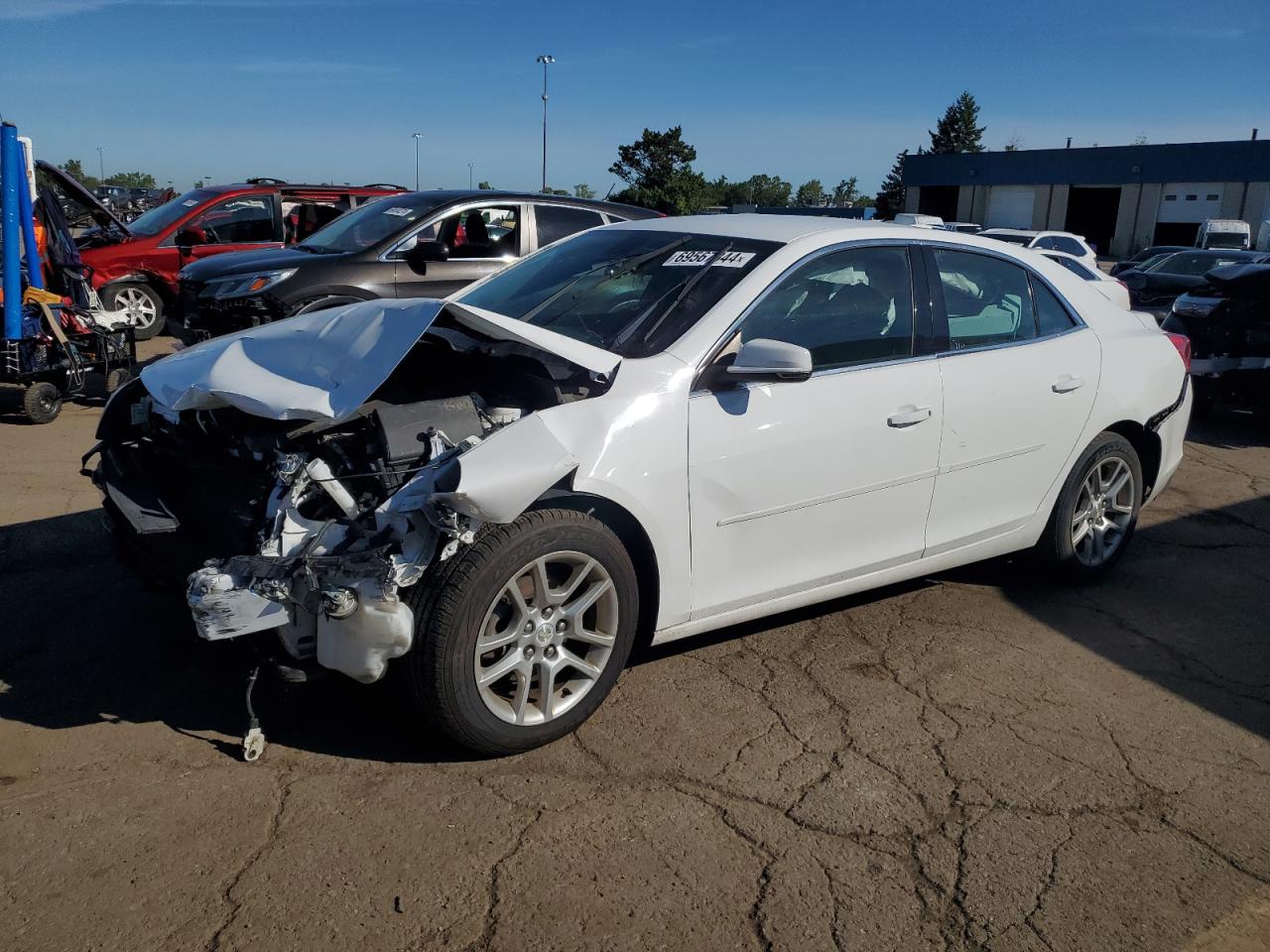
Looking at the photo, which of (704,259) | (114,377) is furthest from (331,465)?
(114,377)

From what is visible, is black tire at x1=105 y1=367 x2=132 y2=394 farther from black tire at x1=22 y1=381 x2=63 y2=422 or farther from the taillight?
the taillight

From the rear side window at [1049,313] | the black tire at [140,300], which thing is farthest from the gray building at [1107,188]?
the rear side window at [1049,313]

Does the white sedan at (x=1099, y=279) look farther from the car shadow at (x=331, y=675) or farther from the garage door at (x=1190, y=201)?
the garage door at (x=1190, y=201)

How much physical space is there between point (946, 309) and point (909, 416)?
0.57m

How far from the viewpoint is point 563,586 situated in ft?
10.7

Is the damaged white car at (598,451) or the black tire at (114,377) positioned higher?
the damaged white car at (598,451)

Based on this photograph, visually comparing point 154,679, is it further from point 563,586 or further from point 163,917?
point 563,586

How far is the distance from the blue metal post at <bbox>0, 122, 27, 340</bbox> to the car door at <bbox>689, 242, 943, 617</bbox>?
654 centimetres

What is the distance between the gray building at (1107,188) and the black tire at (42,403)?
4840 centimetres

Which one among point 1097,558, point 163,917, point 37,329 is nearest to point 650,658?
point 163,917

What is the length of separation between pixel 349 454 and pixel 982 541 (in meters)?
2.72

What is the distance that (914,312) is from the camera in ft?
13.4

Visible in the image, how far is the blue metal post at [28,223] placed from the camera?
308 inches

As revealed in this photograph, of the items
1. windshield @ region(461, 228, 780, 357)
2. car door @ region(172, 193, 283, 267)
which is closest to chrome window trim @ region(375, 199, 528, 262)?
car door @ region(172, 193, 283, 267)
